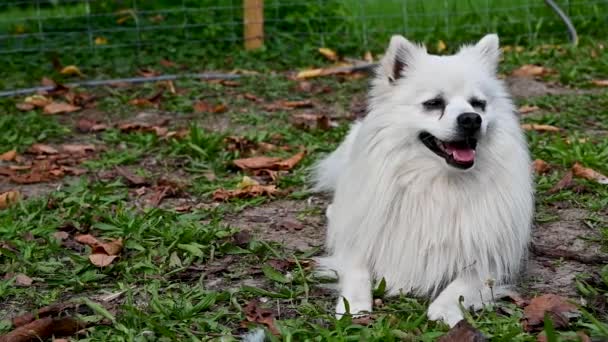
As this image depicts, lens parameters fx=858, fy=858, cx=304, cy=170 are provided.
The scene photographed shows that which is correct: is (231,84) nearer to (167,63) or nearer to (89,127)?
(167,63)

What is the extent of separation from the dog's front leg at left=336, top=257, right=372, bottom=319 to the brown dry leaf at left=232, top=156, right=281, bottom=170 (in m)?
1.61

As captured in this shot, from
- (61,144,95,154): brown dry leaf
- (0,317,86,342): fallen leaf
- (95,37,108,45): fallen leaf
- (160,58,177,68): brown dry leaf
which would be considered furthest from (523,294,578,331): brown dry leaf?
(95,37,108,45): fallen leaf

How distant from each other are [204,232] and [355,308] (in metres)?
0.95

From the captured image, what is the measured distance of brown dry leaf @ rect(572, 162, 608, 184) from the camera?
415 centimetres

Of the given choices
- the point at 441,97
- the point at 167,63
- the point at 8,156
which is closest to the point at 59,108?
the point at 8,156

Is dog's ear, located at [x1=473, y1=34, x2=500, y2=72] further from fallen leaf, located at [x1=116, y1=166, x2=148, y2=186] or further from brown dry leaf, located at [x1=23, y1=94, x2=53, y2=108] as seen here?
brown dry leaf, located at [x1=23, y1=94, x2=53, y2=108]

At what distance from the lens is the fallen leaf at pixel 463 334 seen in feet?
8.11

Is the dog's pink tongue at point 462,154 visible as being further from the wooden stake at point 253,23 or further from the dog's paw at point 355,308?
the wooden stake at point 253,23

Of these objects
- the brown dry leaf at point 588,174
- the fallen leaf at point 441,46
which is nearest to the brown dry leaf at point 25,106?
the fallen leaf at point 441,46

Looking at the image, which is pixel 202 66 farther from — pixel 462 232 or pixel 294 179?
pixel 462 232

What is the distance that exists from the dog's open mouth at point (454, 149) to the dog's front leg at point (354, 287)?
1.61ft

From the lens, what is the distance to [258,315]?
2820 mm

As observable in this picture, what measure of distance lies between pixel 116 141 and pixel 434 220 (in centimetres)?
276

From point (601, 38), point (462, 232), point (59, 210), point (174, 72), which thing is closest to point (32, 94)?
point (174, 72)
